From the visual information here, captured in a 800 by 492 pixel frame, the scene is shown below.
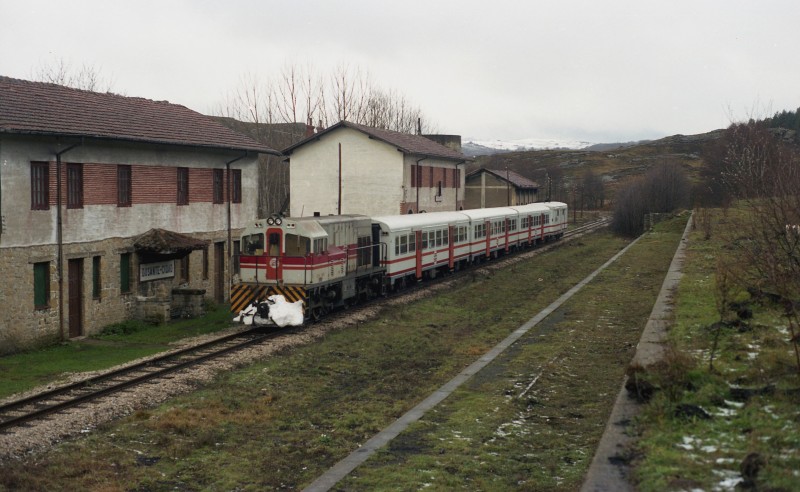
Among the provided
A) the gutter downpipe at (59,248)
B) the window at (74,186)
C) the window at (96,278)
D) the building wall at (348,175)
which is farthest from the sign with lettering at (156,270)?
the building wall at (348,175)

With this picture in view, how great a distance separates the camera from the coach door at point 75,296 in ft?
70.2

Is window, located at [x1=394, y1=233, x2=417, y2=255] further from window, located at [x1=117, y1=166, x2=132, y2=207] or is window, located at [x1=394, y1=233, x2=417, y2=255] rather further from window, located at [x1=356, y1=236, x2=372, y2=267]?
window, located at [x1=117, y1=166, x2=132, y2=207]

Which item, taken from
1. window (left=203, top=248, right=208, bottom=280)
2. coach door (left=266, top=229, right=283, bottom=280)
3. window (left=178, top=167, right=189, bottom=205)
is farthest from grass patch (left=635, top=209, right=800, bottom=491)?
window (left=203, top=248, right=208, bottom=280)

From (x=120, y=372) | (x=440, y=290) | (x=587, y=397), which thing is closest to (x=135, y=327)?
(x=120, y=372)

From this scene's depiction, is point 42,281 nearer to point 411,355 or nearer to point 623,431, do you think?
point 411,355

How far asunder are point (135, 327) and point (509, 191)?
4795 centimetres

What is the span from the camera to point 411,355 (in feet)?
61.7

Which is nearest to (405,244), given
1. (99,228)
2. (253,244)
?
(253,244)

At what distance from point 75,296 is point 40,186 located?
3.16 meters

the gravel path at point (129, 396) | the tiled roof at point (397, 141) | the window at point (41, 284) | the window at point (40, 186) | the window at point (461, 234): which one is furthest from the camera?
the tiled roof at point (397, 141)

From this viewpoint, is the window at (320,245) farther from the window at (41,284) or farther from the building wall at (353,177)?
the building wall at (353,177)

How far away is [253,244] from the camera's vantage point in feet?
73.5

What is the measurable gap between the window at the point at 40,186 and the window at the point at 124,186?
284 centimetres

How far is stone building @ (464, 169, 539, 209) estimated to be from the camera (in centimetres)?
6738
